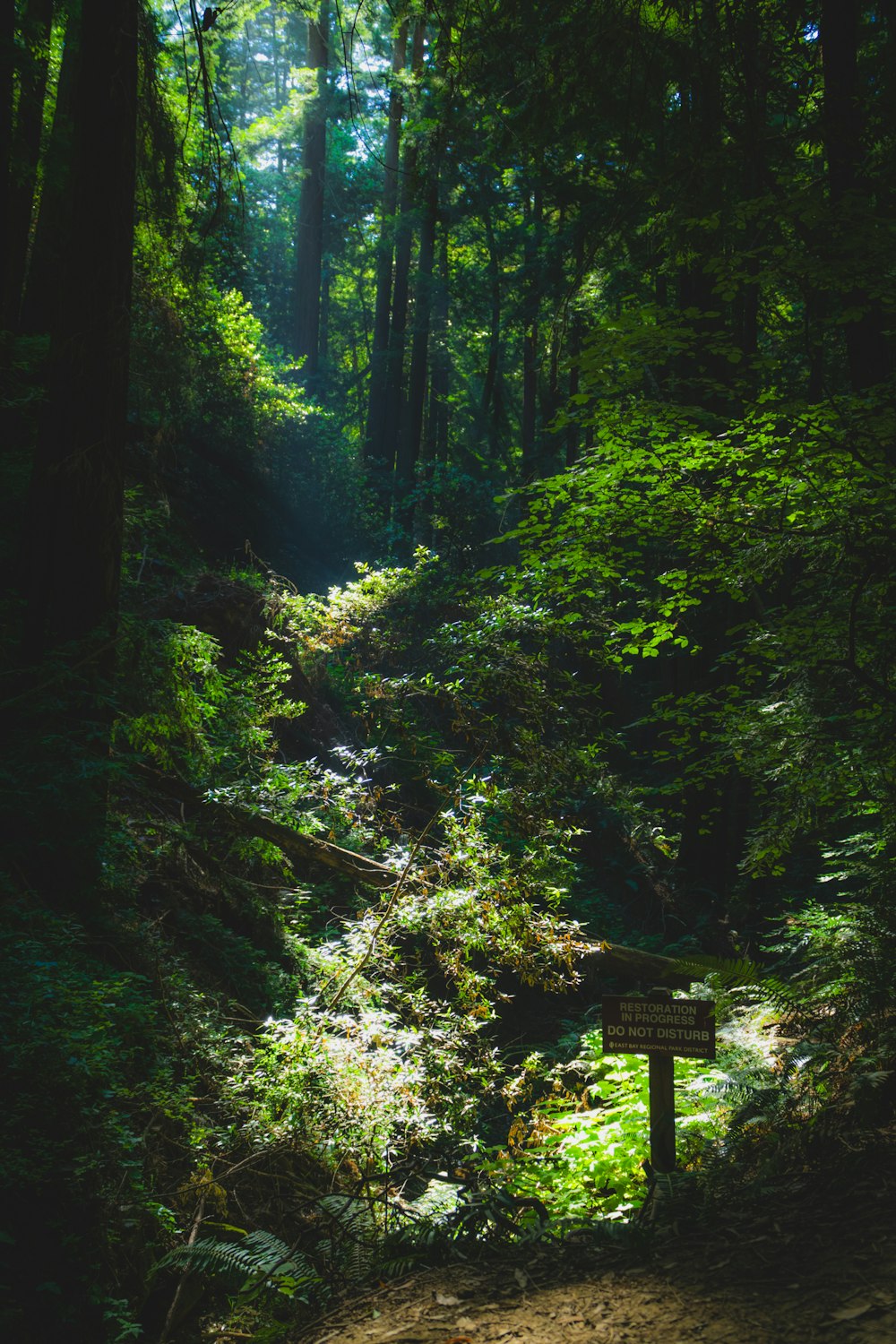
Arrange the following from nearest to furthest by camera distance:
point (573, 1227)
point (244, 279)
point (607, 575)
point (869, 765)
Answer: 1. point (573, 1227)
2. point (869, 765)
3. point (607, 575)
4. point (244, 279)

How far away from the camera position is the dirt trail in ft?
7.95

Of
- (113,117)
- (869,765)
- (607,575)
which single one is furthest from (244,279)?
(869,765)

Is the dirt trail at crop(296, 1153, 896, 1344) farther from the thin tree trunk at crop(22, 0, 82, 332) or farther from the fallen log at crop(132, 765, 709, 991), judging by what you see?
the thin tree trunk at crop(22, 0, 82, 332)

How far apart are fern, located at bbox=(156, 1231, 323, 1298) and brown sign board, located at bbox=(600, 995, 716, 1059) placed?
5.39ft

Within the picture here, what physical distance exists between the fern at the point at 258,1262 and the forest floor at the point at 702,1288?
307 millimetres

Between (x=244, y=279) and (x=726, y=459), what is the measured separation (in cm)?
2042

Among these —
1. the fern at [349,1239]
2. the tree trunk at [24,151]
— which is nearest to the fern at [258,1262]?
the fern at [349,1239]

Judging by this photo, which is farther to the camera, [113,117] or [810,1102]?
[113,117]

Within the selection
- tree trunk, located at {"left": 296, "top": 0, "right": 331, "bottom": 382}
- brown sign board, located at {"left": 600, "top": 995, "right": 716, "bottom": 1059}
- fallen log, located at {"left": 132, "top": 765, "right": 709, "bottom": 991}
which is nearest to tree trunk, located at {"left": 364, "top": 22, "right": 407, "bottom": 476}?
tree trunk, located at {"left": 296, "top": 0, "right": 331, "bottom": 382}

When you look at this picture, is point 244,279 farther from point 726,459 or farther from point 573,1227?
point 573,1227

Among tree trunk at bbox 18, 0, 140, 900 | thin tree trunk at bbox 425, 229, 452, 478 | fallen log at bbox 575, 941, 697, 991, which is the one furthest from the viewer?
thin tree trunk at bbox 425, 229, 452, 478

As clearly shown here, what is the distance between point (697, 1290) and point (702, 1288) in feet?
0.07

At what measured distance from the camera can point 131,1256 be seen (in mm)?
3625

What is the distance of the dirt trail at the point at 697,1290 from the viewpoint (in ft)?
7.95
